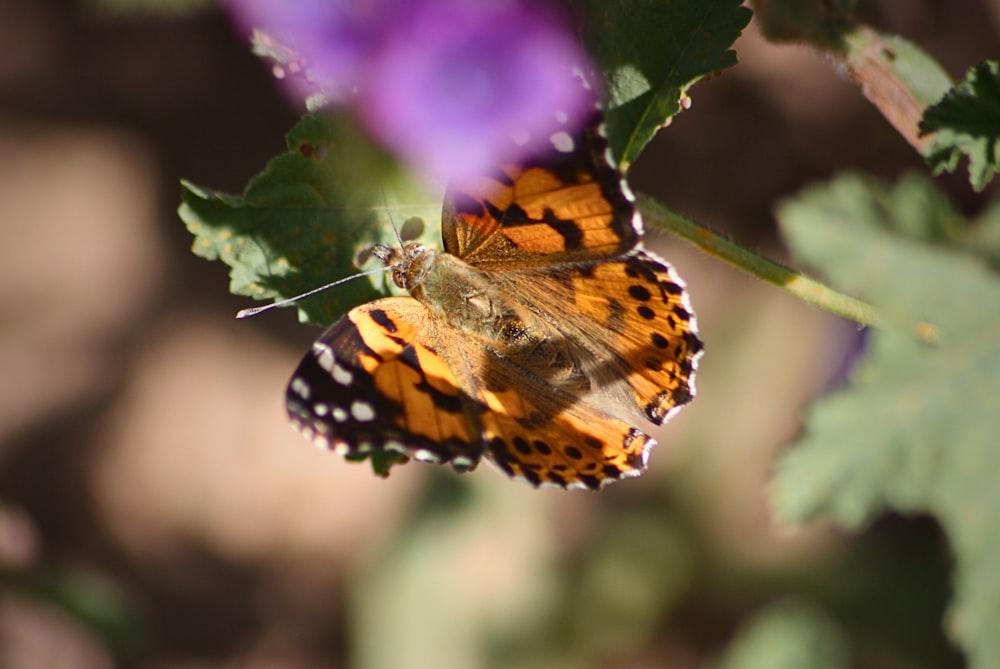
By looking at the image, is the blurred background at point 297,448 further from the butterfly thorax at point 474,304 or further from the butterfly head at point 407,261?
the butterfly head at point 407,261

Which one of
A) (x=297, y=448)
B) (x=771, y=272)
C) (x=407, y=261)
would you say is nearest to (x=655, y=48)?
(x=771, y=272)

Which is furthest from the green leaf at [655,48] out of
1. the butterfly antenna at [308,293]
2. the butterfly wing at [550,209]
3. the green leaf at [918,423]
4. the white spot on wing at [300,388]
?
the green leaf at [918,423]

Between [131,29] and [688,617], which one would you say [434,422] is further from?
[131,29]

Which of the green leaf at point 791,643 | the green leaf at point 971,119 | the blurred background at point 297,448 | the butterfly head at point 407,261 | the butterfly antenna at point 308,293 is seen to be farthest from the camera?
the blurred background at point 297,448

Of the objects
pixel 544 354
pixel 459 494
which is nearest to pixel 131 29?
pixel 459 494

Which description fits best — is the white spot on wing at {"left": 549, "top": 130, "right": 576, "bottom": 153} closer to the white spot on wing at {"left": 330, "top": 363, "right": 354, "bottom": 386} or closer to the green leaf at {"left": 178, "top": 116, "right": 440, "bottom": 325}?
the green leaf at {"left": 178, "top": 116, "right": 440, "bottom": 325}
